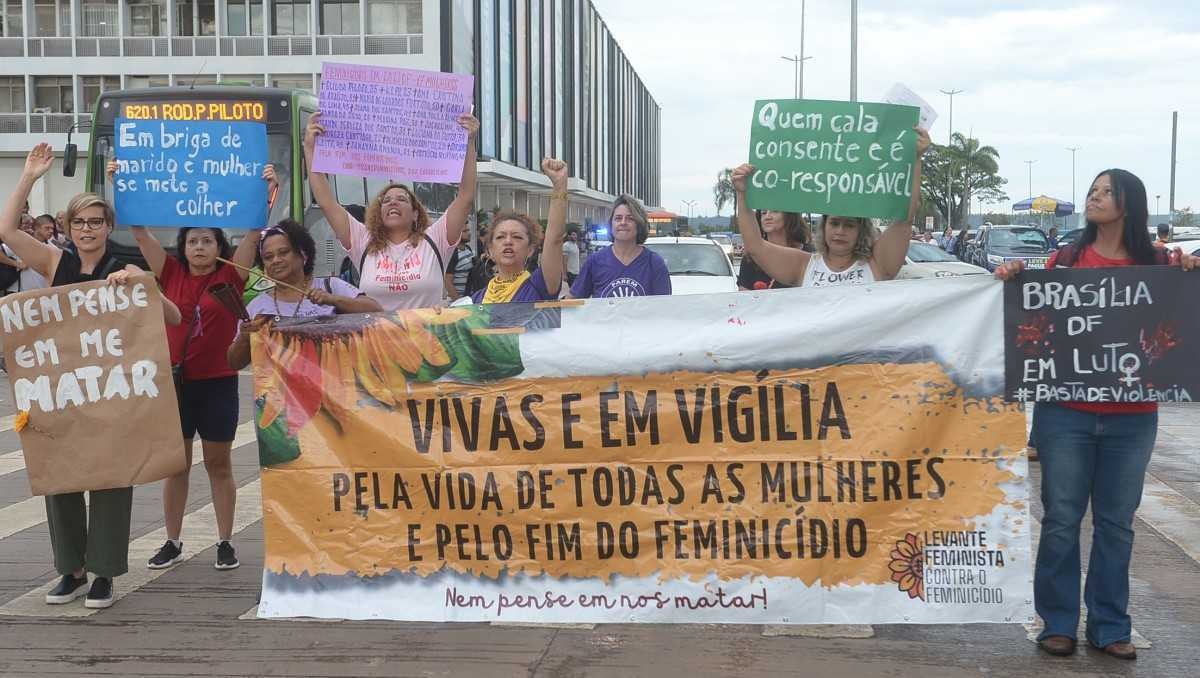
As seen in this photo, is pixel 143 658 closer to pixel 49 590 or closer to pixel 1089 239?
pixel 49 590

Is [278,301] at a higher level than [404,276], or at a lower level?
lower

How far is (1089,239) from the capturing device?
16.4ft

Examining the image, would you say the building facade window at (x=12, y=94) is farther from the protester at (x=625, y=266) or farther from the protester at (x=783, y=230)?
the protester at (x=625, y=266)

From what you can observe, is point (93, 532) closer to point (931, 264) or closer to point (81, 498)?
point (81, 498)

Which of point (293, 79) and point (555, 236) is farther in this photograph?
point (293, 79)

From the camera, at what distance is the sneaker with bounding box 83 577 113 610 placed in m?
5.53

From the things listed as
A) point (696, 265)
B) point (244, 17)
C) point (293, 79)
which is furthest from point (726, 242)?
point (696, 265)

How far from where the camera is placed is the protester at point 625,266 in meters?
6.31

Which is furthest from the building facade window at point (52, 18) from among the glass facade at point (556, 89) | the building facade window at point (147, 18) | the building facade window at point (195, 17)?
the glass facade at point (556, 89)

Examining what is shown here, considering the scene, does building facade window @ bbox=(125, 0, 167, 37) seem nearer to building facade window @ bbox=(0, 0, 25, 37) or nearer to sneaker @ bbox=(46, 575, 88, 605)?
building facade window @ bbox=(0, 0, 25, 37)

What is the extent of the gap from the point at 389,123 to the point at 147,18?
47.3m

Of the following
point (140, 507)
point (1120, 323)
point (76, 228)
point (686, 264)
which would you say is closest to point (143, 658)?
point (76, 228)

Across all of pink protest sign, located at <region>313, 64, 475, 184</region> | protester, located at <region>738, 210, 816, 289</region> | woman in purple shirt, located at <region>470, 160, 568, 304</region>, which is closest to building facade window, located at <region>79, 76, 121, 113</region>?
pink protest sign, located at <region>313, 64, 475, 184</region>

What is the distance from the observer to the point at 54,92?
49.0m
